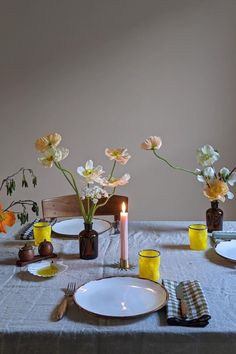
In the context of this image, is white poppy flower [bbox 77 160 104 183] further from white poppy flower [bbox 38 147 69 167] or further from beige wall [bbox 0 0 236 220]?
beige wall [bbox 0 0 236 220]

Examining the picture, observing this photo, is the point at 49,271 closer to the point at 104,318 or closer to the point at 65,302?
the point at 65,302

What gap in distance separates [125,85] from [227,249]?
58.6 inches

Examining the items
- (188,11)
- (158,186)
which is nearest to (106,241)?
(158,186)

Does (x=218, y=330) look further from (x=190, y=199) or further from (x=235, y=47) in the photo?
(x=235, y=47)

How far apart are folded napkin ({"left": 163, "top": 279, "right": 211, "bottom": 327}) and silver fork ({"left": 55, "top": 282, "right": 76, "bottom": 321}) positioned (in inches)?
9.6

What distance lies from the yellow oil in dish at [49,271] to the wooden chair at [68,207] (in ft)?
2.25

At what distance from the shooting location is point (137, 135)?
8.70 feet

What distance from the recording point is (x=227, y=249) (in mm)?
1395

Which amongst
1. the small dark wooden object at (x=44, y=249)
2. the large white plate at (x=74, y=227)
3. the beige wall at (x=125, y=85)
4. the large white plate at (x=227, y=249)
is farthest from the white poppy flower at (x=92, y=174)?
the beige wall at (x=125, y=85)

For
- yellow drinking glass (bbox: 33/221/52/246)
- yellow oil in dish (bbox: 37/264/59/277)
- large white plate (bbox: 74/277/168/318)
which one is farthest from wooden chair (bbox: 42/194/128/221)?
large white plate (bbox: 74/277/168/318)

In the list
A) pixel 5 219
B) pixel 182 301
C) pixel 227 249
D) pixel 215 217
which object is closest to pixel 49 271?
pixel 5 219

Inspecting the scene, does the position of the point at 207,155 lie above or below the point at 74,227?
above

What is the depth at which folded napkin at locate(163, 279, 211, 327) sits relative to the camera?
0.92m
